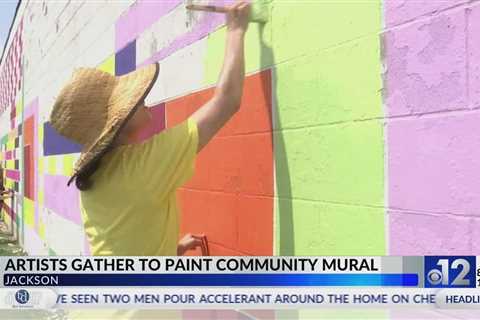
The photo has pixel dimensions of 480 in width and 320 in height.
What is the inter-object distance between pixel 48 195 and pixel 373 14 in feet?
10.1

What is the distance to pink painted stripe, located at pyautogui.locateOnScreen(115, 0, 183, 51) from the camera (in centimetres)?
273

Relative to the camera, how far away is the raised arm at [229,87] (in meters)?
2.05

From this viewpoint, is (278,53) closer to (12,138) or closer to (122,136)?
(122,136)

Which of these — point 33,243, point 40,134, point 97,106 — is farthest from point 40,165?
point 97,106

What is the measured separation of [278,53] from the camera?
213 centimetres

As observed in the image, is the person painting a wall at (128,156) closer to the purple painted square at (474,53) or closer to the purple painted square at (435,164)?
the purple painted square at (435,164)

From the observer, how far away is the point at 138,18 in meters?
2.87

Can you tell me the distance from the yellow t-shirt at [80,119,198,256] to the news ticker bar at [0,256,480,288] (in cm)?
14

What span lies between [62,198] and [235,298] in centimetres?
242

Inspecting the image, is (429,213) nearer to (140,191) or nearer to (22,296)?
(140,191)

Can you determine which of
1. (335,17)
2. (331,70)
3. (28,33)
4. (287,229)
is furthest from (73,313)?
(28,33)

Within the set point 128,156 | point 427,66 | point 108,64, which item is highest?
point 108,64

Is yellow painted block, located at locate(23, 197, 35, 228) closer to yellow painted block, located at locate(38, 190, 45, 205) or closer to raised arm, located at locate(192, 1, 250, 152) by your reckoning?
yellow painted block, located at locate(38, 190, 45, 205)

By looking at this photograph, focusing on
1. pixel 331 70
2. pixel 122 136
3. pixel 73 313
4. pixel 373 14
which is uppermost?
pixel 373 14
